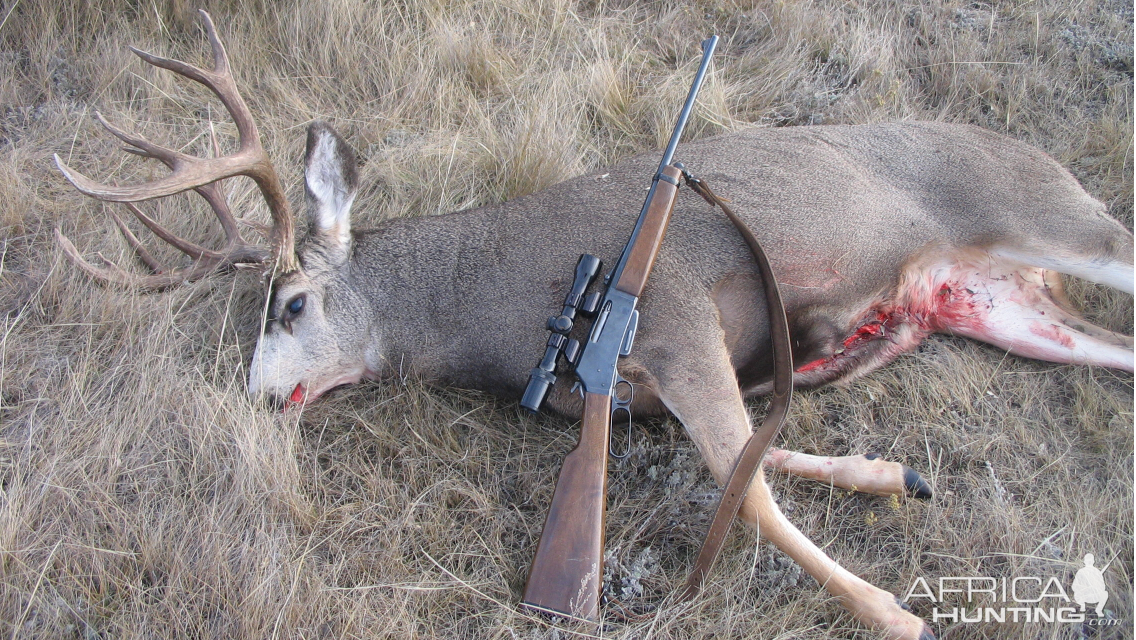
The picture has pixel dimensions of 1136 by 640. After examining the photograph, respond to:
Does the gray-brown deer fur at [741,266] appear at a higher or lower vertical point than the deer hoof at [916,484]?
higher

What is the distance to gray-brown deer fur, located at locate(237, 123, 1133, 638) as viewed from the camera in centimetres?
329

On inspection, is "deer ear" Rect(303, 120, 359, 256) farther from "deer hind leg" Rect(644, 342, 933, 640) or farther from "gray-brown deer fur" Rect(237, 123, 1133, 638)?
"deer hind leg" Rect(644, 342, 933, 640)

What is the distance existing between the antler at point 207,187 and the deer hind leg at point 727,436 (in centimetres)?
183

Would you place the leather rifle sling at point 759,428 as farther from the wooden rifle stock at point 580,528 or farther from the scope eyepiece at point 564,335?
the scope eyepiece at point 564,335

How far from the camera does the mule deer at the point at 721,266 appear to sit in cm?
324

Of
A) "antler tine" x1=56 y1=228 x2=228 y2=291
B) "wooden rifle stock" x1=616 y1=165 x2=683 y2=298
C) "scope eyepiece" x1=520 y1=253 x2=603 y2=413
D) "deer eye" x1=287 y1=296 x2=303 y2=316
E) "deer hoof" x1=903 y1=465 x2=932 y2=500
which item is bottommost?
"antler tine" x1=56 y1=228 x2=228 y2=291

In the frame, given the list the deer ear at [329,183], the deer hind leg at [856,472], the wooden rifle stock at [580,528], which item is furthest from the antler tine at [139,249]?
the deer hind leg at [856,472]

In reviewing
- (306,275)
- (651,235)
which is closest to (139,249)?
(306,275)

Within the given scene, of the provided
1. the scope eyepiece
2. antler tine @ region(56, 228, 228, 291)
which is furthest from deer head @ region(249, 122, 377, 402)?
the scope eyepiece

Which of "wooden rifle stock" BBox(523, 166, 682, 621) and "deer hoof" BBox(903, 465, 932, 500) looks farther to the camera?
"deer hoof" BBox(903, 465, 932, 500)

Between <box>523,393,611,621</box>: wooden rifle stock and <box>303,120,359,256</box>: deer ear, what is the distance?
64.4 inches

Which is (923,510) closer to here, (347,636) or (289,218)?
(347,636)

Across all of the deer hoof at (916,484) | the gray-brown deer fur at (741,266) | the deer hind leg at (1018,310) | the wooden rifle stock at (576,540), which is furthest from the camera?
the deer hind leg at (1018,310)

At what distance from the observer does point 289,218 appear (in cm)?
349
